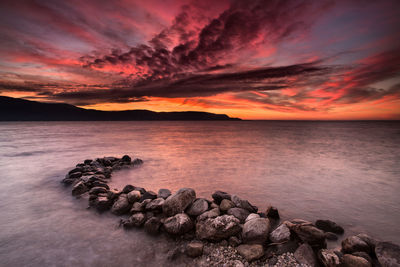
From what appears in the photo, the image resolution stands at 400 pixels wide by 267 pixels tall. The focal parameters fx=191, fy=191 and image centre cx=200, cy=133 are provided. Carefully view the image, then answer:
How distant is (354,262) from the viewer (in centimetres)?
338

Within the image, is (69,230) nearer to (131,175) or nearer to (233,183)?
(131,175)

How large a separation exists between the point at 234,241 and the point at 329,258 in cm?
172

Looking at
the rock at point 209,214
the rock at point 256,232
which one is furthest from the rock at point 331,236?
the rock at point 209,214

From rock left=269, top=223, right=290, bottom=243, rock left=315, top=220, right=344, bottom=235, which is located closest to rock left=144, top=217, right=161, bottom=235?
rock left=269, top=223, right=290, bottom=243

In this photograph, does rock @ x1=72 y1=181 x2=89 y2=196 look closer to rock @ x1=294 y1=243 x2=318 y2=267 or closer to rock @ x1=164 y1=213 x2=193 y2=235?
rock @ x1=164 y1=213 x2=193 y2=235

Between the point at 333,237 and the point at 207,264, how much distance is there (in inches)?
128

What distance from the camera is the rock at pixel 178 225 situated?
14.7 ft

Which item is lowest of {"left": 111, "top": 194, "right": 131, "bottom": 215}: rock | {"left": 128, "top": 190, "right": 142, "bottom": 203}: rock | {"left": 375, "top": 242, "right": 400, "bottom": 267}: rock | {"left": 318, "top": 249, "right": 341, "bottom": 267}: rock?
Result: {"left": 111, "top": 194, "right": 131, "bottom": 215}: rock

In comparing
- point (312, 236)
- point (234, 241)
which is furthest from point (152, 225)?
point (312, 236)

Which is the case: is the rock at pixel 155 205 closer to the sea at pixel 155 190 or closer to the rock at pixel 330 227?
the sea at pixel 155 190

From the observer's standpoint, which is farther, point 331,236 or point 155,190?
point 155,190

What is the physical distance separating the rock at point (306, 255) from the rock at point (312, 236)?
0.23 meters

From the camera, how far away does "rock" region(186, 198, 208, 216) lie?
507cm

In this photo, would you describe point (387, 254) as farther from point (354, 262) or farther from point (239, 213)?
point (239, 213)
